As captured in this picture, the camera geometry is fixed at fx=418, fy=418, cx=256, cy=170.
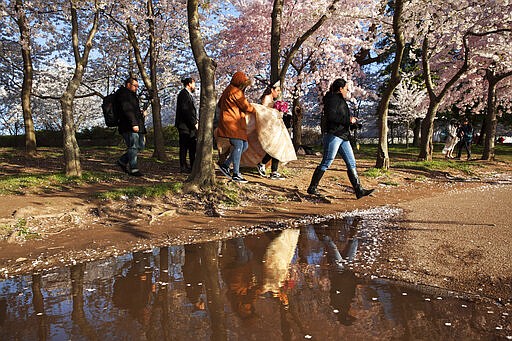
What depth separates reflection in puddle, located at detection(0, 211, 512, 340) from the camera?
7.38 ft

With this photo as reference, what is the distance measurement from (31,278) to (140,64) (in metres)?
9.80

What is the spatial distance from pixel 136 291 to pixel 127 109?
5565 millimetres

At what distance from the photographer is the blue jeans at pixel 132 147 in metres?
8.08

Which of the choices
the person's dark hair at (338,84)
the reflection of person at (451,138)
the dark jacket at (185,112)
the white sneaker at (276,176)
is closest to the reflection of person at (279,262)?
the person's dark hair at (338,84)

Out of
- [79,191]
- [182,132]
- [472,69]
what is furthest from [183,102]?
[472,69]

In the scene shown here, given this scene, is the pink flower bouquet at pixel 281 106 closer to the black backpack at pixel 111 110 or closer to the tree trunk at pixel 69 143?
the black backpack at pixel 111 110

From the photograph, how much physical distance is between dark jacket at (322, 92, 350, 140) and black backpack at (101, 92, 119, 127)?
13.1ft

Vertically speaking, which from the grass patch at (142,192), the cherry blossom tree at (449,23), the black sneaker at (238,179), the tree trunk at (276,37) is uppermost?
the cherry blossom tree at (449,23)

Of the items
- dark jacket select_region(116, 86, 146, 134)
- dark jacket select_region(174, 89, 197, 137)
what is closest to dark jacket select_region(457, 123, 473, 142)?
dark jacket select_region(174, 89, 197, 137)

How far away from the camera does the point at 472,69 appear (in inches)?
640

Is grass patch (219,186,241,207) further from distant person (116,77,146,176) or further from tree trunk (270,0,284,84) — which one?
tree trunk (270,0,284,84)

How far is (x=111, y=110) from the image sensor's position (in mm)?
7906

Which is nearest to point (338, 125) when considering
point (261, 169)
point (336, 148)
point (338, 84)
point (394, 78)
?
point (336, 148)

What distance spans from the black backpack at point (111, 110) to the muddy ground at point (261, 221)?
1232 mm
